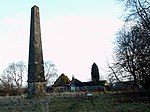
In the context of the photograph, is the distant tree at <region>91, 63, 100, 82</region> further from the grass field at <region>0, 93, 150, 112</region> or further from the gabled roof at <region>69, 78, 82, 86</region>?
the grass field at <region>0, 93, 150, 112</region>

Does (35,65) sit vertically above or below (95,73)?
below

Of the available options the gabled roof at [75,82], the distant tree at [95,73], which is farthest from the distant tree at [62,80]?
the distant tree at [95,73]

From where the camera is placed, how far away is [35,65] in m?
25.9

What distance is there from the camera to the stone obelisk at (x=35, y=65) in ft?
85.0

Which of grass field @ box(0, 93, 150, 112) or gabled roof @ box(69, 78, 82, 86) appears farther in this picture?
gabled roof @ box(69, 78, 82, 86)

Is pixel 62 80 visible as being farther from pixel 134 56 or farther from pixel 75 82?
pixel 134 56

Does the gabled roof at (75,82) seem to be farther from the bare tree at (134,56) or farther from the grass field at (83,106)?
the grass field at (83,106)

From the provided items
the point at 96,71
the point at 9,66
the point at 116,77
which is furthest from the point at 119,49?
the point at 9,66

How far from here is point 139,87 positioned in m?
29.7

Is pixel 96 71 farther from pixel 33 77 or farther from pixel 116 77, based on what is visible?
pixel 33 77

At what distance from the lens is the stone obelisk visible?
85.0ft

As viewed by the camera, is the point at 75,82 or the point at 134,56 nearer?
the point at 134,56

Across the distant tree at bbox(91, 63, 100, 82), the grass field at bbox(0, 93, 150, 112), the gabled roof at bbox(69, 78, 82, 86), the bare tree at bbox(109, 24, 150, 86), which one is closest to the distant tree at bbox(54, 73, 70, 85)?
the gabled roof at bbox(69, 78, 82, 86)

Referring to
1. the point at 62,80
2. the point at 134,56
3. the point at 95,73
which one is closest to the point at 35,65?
the point at 134,56
